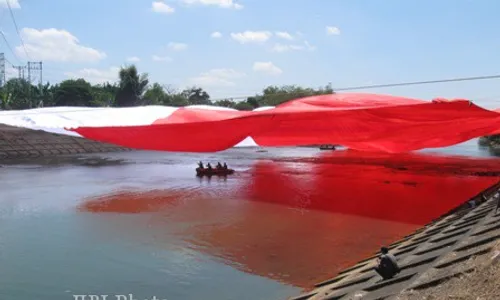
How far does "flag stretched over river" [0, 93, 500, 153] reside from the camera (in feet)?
25.7

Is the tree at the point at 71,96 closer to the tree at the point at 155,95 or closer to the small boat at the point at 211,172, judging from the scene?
the tree at the point at 155,95

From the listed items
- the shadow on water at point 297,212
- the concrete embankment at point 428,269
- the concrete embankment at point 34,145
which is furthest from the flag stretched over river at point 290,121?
the concrete embankment at point 34,145

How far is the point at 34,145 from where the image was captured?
2191cm

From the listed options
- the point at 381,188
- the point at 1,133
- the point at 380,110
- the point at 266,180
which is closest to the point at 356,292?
the point at 380,110

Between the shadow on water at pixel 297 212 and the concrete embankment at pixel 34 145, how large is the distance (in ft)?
39.9

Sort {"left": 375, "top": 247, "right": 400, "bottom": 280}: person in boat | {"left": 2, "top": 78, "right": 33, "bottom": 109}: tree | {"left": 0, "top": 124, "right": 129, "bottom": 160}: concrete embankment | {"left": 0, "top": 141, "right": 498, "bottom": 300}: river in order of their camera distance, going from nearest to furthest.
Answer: {"left": 375, "top": 247, "right": 400, "bottom": 280}: person in boat
{"left": 0, "top": 141, "right": 498, "bottom": 300}: river
{"left": 0, "top": 124, "right": 129, "bottom": 160}: concrete embankment
{"left": 2, "top": 78, "right": 33, "bottom": 109}: tree

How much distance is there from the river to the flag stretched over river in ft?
4.40

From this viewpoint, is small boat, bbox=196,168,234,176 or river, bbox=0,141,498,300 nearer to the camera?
river, bbox=0,141,498,300

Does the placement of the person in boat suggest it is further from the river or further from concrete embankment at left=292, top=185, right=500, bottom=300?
the river

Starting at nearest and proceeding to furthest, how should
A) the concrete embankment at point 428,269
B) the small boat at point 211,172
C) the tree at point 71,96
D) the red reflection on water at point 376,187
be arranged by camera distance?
the concrete embankment at point 428,269
the red reflection on water at point 376,187
the small boat at point 211,172
the tree at point 71,96

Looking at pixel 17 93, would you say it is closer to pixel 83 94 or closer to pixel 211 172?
pixel 83 94

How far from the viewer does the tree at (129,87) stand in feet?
130

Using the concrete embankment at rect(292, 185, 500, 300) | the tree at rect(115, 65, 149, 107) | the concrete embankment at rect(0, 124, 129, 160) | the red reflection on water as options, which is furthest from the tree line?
the concrete embankment at rect(292, 185, 500, 300)

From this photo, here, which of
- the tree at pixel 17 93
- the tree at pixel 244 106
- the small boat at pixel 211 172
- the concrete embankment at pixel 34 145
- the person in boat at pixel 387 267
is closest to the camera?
the person in boat at pixel 387 267
